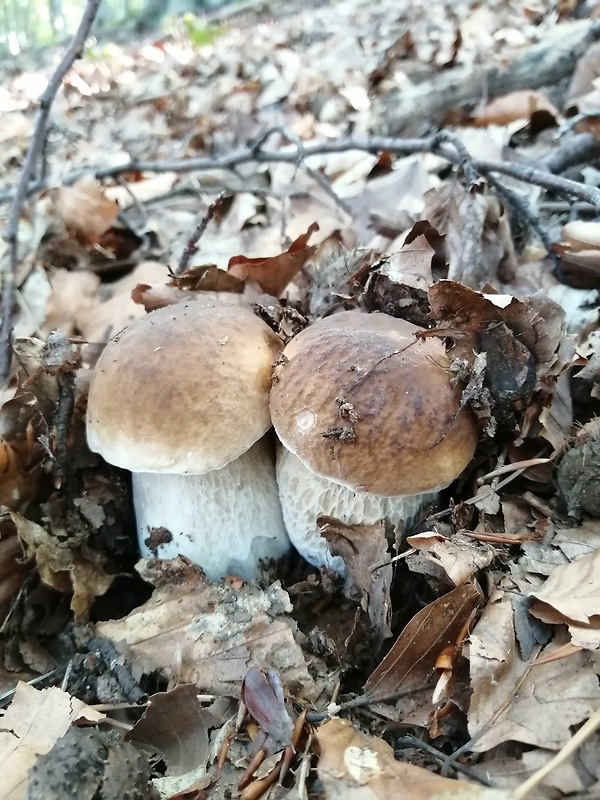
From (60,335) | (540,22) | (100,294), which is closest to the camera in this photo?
(60,335)

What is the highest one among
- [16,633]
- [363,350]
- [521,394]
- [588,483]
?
[363,350]

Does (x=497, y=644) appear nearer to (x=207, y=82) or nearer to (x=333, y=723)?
(x=333, y=723)

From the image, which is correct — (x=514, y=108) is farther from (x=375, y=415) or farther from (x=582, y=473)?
(x=375, y=415)

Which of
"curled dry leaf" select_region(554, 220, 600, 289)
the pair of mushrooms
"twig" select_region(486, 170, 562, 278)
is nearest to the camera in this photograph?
the pair of mushrooms

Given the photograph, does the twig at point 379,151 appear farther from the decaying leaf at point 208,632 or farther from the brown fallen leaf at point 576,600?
the decaying leaf at point 208,632

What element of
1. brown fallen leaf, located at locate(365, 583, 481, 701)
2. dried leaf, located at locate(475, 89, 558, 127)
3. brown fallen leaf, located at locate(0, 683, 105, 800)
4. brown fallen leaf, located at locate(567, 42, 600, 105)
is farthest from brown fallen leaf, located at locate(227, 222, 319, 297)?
brown fallen leaf, located at locate(567, 42, 600, 105)

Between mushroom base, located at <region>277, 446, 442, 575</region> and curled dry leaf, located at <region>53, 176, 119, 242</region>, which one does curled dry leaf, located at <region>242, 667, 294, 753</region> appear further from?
curled dry leaf, located at <region>53, 176, 119, 242</region>

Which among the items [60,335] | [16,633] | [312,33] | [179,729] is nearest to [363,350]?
[60,335]

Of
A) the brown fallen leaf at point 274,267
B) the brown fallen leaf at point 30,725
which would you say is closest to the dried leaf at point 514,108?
the brown fallen leaf at point 274,267
